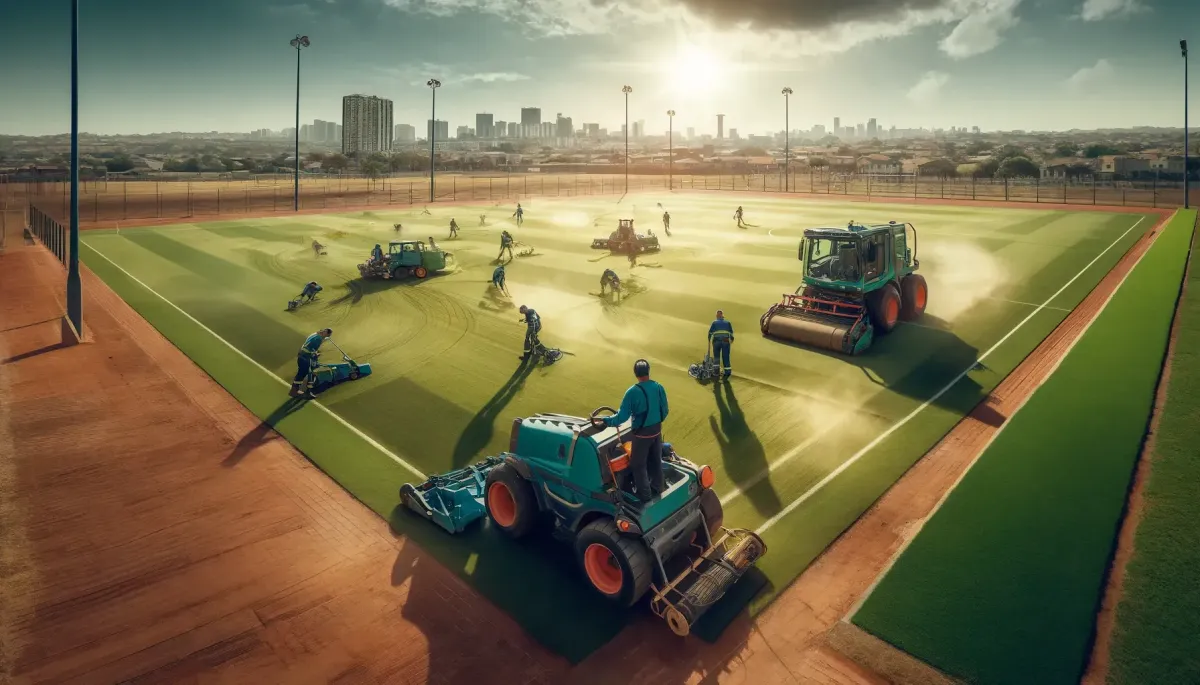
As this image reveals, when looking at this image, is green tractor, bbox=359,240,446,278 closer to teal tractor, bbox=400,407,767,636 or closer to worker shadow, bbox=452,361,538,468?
worker shadow, bbox=452,361,538,468

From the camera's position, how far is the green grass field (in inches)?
443

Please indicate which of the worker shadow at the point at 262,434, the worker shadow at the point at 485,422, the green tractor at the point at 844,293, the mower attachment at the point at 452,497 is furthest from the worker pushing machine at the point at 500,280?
the mower attachment at the point at 452,497

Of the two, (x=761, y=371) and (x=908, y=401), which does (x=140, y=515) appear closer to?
(x=761, y=371)

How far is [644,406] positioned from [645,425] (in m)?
0.24

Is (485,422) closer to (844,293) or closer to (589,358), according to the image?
(589,358)

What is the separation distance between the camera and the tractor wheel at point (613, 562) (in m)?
8.30

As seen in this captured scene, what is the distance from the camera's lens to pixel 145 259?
35125mm

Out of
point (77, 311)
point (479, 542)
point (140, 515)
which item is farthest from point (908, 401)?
point (77, 311)

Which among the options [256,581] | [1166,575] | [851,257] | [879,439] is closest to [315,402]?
[256,581]

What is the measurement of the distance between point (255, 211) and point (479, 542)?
56.9 metres

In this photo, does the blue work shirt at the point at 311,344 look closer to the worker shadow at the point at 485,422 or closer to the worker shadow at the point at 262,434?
the worker shadow at the point at 262,434

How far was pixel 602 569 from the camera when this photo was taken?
29.5 feet

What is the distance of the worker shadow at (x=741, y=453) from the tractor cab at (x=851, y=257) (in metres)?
5.96

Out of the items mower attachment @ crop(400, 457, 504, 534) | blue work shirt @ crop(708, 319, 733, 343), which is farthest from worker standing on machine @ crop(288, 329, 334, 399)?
blue work shirt @ crop(708, 319, 733, 343)
